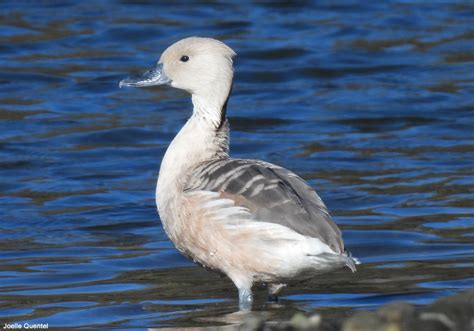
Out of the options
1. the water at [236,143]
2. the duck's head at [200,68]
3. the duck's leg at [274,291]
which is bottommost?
the water at [236,143]

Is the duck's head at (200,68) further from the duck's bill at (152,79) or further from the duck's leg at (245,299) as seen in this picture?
the duck's leg at (245,299)

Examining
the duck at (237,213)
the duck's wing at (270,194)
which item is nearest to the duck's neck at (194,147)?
the duck at (237,213)

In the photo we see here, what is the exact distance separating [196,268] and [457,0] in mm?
10504

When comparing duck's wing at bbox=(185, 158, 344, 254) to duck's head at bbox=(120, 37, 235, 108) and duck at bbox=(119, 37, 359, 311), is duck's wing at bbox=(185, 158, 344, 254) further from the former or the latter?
duck's head at bbox=(120, 37, 235, 108)

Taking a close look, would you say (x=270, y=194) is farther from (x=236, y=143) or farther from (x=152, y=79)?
(x=236, y=143)

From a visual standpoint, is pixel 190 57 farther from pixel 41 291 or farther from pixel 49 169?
pixel 49 169

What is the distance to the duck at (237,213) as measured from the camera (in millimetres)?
7285

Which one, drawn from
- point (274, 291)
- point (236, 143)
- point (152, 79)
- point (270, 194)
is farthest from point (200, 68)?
point (236, 143)

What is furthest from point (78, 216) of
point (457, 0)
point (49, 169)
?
point (457, 0)

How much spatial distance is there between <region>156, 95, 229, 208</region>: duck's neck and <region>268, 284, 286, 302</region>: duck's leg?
0.83 metres

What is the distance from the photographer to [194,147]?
323 inches

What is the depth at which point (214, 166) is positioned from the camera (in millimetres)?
7887

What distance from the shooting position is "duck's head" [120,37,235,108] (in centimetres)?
836

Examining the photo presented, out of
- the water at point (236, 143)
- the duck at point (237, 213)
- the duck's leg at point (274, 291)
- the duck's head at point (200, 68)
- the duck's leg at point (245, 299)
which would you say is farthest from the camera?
the duck's head at point (200, 68)
